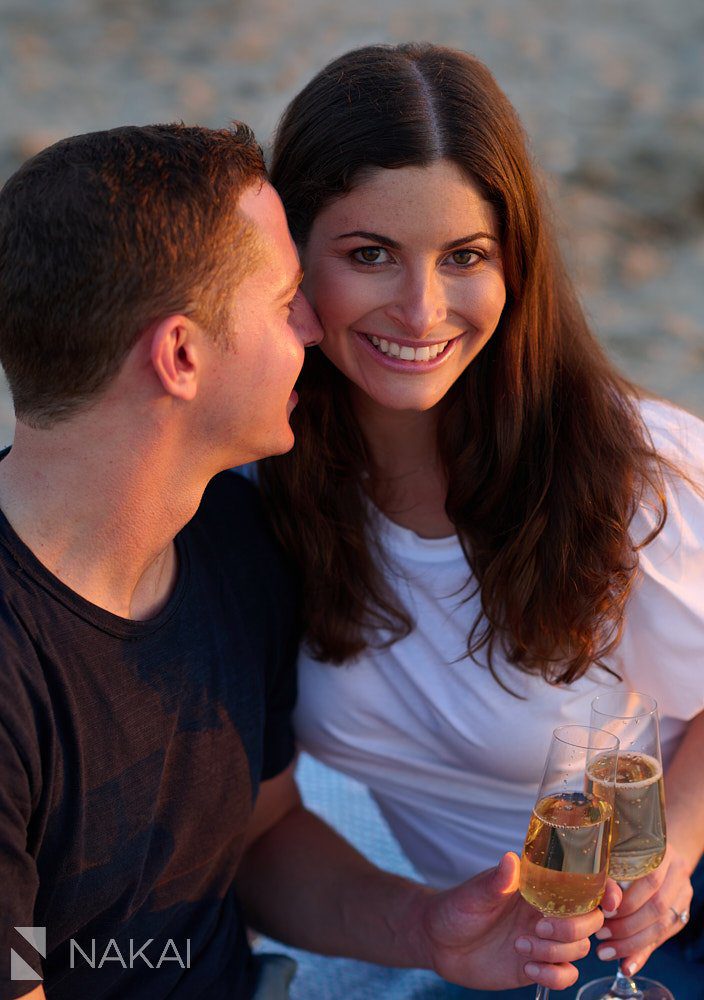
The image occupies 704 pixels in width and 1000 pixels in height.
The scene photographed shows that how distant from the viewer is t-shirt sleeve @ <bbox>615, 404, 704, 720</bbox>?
8.20ft

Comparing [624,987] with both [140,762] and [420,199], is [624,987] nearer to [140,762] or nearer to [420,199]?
[140,762]

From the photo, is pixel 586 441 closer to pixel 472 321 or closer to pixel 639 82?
pixel 472 321

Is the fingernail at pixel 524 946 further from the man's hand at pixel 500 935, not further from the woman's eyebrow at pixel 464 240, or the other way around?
the woman's eyebrow at pixel 464 240

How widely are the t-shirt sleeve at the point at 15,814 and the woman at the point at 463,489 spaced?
2.93ft

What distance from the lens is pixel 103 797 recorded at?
211cm

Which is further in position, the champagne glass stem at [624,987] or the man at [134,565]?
the champagne glass stem at [624,987]

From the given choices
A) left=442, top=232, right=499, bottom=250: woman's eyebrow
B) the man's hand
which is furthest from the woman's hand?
left=442, top=232, right=499, bottom=250: woman's eyebrow

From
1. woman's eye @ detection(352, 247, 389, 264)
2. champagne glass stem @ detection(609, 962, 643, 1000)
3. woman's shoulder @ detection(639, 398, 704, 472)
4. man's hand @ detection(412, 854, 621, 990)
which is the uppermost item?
woman's eye @ detection(352, 247, 389, 264)

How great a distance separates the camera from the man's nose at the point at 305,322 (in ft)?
7.84

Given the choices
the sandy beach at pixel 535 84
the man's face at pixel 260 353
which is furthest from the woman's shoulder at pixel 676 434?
the sandy beach at pixel 535 84

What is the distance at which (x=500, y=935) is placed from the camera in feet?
7.77

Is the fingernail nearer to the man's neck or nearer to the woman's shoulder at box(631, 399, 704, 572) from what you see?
the woman's shoulder at box(631, 399, 704, 572)

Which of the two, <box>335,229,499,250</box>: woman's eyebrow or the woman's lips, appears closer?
<box>335,229,499,250</box>: woman's eyebrow

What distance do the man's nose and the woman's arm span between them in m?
1.26
